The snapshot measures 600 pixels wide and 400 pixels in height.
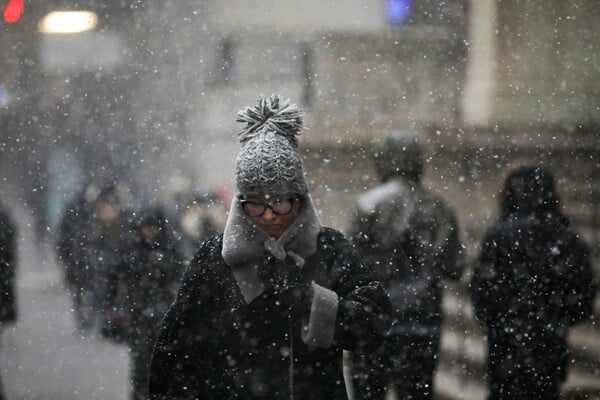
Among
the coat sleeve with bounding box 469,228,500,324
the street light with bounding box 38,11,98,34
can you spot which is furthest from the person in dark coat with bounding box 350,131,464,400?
the street light with bounding box 38,11,98,34

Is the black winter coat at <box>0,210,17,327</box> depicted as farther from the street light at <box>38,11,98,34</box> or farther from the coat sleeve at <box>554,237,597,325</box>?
the coat sleeve at <box>554,237,597,325</box>

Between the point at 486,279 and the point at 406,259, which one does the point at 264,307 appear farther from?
the point at 486,279

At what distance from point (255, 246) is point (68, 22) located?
4.85 metres

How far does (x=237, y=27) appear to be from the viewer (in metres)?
7.95

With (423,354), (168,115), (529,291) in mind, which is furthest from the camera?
(168,115)

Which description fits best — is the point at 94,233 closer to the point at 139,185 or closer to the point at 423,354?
the point at 139,185

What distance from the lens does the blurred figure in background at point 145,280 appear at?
591 centimetres

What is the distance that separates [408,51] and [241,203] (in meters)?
5.09

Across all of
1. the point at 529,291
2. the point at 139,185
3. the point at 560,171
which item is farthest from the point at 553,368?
the point at 139,185

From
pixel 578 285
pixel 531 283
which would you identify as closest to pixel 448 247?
pixel 531 283

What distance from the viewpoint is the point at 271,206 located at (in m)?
3.16

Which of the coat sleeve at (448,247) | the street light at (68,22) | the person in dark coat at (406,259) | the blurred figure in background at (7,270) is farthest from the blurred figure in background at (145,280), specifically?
the street light at (68,22)

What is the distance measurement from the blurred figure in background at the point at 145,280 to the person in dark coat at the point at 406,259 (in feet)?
5.26

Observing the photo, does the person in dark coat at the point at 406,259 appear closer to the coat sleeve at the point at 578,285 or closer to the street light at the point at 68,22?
the coat sleeve at the point at 578,285
